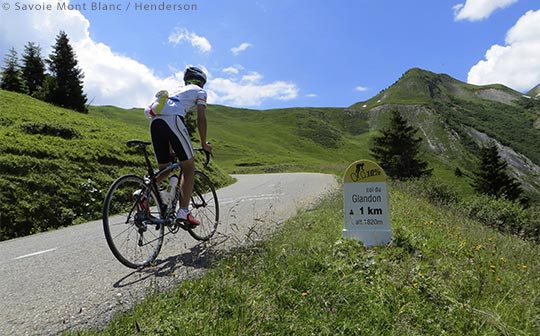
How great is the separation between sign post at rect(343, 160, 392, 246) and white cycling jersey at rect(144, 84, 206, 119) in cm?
254

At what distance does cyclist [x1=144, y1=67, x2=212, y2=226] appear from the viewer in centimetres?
462

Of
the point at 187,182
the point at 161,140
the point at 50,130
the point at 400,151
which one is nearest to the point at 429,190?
the point at 400,151

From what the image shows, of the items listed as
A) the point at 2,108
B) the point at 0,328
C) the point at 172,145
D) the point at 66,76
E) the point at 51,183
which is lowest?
the point at 0,328

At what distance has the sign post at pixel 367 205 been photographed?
5082 millimetres

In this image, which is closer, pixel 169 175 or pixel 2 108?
pixel 169 175

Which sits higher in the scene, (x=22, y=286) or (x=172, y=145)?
(x=172, y=145)

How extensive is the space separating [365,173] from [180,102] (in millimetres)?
2906

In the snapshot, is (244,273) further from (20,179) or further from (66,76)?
(66,76)

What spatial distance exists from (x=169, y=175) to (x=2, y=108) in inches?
638

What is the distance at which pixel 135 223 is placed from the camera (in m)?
4.33

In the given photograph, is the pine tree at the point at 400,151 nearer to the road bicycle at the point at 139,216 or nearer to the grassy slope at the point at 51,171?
the grassy slope at the point at 51,171

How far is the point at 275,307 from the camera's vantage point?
10.1 ft

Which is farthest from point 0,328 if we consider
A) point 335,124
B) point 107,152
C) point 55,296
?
point 335,124

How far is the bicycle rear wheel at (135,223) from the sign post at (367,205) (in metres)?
2.75
